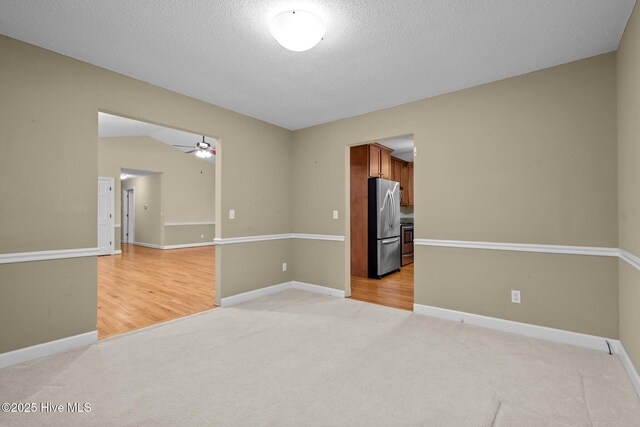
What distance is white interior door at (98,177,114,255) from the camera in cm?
788

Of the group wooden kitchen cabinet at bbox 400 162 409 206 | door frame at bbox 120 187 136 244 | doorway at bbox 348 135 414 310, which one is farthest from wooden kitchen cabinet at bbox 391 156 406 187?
door frame at bbox 120 187 136 244

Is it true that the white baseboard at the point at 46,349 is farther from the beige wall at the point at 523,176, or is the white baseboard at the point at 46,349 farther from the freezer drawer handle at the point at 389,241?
the freezer drawer handle at the point at 389,241

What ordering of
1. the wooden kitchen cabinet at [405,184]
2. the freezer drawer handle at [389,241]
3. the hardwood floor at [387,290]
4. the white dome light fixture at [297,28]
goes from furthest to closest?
the wooden kitchen cabinet at [405,184] < the freezer drawer handle at [389,241] < the hardwood floor at [387,290] < the white dome light fixture at [297,28]

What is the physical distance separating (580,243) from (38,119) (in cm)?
455

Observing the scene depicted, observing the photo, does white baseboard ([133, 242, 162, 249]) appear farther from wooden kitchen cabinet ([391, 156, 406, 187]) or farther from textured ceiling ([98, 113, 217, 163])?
wooden kitchen cabinet ([391, 156, 406, 187])

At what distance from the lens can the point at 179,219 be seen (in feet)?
32.1

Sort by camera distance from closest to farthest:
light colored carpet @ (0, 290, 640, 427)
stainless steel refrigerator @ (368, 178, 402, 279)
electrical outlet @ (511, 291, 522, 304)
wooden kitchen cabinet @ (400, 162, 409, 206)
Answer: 1. light colored carpet @ (0, 290, 640, 427)
2. electrical outlet @ (511, 291, 522, 304)
3. stainless steel refrigerator @ (368, 178, 402, 279)
4. wooden kitchen cabinet @ (400, 162, 409, 206)

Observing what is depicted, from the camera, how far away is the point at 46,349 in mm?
2402

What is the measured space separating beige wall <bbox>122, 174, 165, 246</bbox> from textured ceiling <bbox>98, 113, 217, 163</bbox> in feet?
4.06

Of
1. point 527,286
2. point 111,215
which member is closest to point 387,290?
point 527,286

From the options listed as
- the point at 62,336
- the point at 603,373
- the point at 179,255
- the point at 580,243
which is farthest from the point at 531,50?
the point at 179,255

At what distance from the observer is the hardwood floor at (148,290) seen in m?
3.30

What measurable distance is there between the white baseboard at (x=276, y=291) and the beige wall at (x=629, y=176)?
276 cm

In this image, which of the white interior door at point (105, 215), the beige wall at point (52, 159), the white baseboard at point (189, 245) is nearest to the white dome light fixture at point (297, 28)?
the beige wall at point (52, 159)
